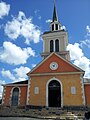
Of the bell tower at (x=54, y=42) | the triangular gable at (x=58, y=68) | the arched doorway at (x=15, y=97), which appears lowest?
the arched doorway at (x=15, y=97)

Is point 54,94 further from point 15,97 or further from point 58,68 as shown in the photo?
point 15,97

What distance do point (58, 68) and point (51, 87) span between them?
2.74 meters

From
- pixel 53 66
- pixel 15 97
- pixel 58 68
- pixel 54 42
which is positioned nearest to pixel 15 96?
pixel 15 97

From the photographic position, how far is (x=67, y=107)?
2000cm

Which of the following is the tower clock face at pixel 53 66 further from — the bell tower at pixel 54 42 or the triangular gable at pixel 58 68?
the bell tower at pixel 54 42

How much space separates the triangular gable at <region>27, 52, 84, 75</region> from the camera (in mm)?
21714

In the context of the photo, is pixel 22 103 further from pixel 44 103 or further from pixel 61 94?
pixel 61 94

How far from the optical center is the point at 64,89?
2097 cm

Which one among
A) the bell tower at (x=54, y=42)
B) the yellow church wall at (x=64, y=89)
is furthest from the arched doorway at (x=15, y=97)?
the bell tower at (x=54, y=42)

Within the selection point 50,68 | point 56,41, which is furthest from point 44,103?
point 56,41

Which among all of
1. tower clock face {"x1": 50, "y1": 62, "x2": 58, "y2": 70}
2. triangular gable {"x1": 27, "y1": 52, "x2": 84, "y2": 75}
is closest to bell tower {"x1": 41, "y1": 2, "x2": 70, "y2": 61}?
triangular gable {"x1": 27, "y1": 52, "x2": 84, "y2": 75}

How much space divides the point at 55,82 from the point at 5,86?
25.3 feet

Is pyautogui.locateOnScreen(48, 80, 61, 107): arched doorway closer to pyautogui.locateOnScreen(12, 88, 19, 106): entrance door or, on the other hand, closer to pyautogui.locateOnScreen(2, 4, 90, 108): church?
pyautogui.locateOnScreen(2, 4, 90, 108): church

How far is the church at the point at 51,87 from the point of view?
20422mm
